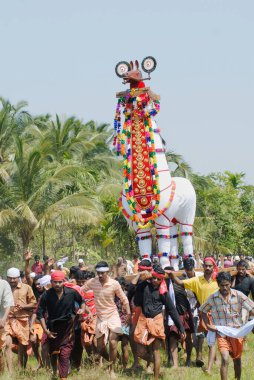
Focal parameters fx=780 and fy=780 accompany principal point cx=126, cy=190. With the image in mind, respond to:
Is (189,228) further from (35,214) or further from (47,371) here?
(35,214)

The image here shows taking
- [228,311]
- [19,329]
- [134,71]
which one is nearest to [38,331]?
[19,329]

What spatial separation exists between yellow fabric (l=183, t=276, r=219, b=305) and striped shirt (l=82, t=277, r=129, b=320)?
98 cm

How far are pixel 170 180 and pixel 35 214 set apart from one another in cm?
856

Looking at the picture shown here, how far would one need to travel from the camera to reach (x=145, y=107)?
1512 cm

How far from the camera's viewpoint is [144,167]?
1516 cm

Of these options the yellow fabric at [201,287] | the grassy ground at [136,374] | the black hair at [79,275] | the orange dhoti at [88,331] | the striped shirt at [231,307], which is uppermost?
the black hair at [79,275]

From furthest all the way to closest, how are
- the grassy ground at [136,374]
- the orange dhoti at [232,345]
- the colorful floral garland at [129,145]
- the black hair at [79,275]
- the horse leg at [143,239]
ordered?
the horse leg at [143,239] → the colorful floral garland at [129,145] → the black hair at [79,275] → the grassy ground at [136,374] → the orange dhoti at [232,345]

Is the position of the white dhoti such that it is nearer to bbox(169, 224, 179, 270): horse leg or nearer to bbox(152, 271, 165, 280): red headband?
bbox(152, 271, 165, 280): red headband

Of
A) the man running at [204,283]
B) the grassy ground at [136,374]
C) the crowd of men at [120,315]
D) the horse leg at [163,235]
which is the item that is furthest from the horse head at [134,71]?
the grassy ground at [136,374]

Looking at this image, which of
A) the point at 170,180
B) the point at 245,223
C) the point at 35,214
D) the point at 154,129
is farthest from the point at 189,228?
the point at 245,223

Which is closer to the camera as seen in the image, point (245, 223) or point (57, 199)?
point (57, 199)

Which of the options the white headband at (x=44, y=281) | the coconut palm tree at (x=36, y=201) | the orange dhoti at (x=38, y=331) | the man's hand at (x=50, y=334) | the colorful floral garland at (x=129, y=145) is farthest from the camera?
the coconut palm tree at (x=36, y=201)

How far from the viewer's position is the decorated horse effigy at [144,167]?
49.5 feet

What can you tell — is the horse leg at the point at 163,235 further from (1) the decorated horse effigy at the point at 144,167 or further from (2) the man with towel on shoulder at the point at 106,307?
(2) the man with towel on shoulder at the point at 106,307
